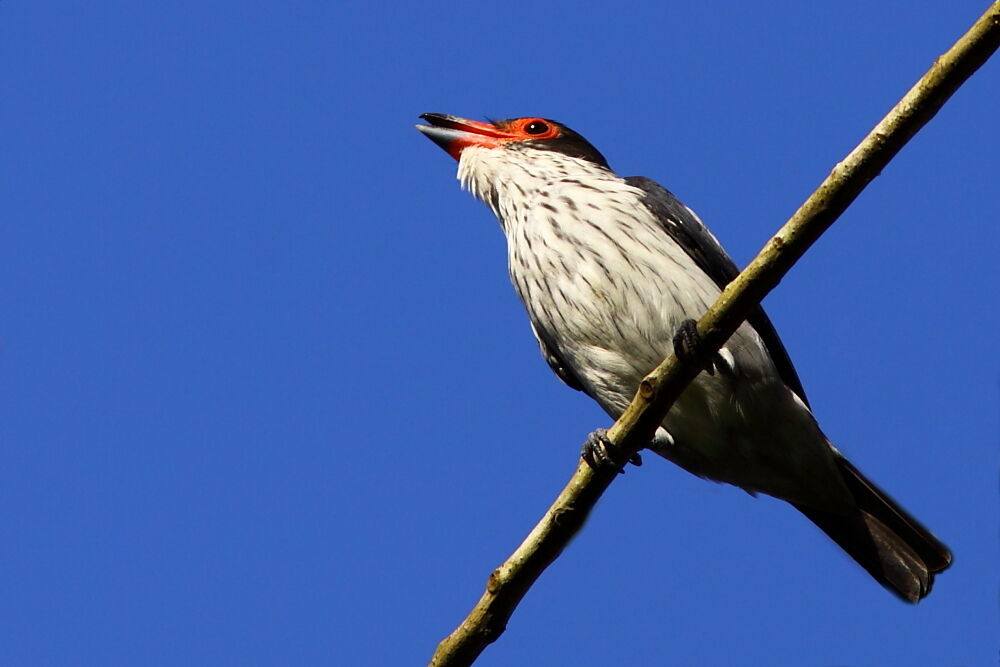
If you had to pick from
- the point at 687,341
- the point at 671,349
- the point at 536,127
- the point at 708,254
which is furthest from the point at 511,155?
the point at 687,341

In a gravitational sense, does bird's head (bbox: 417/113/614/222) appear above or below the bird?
above

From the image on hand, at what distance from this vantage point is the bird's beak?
26.7 ft

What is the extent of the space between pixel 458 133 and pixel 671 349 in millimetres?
2556

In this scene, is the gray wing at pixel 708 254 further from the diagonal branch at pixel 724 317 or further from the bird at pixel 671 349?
the diagonal branch at pixel 724 317

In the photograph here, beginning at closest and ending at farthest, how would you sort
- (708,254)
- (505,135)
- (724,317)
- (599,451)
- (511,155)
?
(724,317), (599,451), (708,254), (511,155), (505,135)

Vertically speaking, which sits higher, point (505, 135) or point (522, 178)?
point (505, 135)

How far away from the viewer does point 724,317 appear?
15.9ft

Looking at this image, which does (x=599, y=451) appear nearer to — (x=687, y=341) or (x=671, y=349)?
(x=687, y=341)

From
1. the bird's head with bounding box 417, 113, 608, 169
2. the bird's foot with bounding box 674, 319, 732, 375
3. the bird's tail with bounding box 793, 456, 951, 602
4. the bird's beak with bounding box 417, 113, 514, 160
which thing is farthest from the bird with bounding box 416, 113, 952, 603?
the bird's foot with bounding box 674, 319, 732, 375

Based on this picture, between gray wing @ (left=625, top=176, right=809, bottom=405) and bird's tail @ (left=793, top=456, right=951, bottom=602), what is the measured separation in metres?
0.65

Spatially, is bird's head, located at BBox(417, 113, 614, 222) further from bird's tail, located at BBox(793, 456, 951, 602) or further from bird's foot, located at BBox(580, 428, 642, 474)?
bird's tail, located at BBox(793, 456, 951, 602)

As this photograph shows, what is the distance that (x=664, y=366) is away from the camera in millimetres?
Answer: 5016

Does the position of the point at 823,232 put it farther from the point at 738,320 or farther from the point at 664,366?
the point at 664,366

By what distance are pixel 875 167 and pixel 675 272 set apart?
6.77 ft
